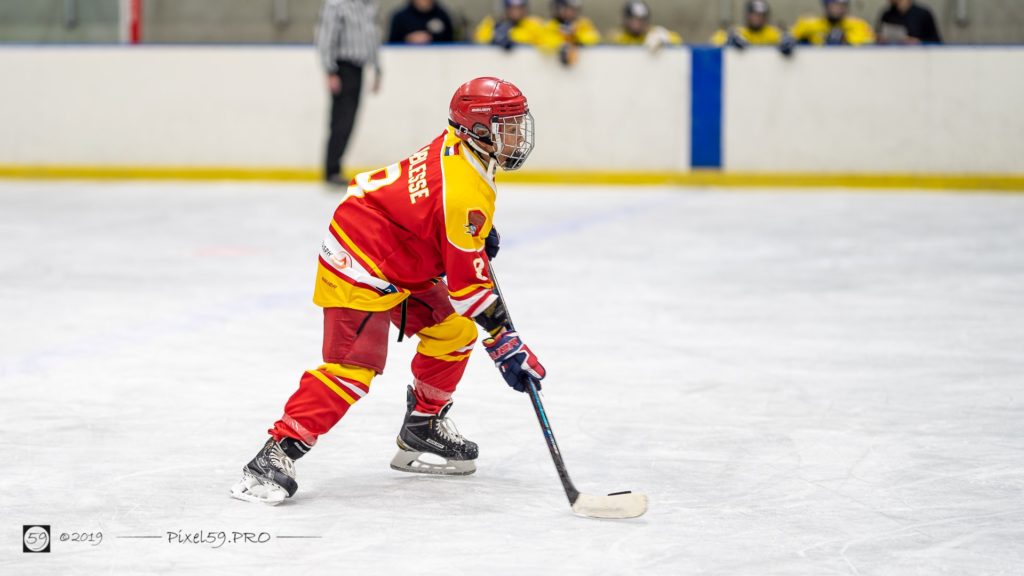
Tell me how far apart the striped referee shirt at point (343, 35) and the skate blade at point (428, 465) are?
717cm

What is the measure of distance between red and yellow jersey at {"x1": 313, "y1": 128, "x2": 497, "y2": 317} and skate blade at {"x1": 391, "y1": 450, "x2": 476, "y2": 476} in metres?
0.45

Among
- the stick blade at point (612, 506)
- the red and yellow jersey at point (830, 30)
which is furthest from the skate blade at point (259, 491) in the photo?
the red and yellow jersey at point (830, 30)

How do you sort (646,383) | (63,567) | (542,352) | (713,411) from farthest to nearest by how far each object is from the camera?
(542,352), (646,383), (713,411), (63,567)

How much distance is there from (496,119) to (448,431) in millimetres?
841

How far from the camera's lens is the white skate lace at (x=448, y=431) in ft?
12.6

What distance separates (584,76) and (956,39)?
3.43 meters

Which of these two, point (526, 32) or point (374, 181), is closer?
point (374, 181)

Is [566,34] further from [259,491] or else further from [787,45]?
[259,491]

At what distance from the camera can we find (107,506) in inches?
137

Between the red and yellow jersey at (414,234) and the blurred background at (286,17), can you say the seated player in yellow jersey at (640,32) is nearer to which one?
the blurred background at (286,17)

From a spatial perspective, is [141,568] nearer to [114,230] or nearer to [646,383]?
[646,383]

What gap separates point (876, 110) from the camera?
10.9 m

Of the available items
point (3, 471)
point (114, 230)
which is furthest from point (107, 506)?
point (114, 230)

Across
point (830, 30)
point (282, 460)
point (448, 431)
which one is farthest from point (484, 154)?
point (830, 30)
